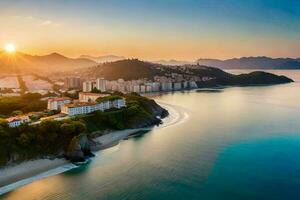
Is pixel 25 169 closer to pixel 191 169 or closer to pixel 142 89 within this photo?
pixel 191 169

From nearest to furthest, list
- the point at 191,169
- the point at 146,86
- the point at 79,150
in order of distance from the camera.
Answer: the point at 191,169
the point at 79,150
the point at 146,86

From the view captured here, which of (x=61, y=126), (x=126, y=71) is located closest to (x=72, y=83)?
(x=126, y=71)

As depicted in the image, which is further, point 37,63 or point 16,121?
point 37,63

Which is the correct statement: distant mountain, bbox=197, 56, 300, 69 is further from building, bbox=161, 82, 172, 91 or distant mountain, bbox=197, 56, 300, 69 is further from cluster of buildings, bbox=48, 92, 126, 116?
cluster of buildings, bbox=48, 92, 126, 116

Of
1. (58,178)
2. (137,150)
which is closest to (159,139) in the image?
(137,150)

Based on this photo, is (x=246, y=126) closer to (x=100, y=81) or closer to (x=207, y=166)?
(x=207, y=166)

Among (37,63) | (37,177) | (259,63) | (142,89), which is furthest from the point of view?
(259,63)

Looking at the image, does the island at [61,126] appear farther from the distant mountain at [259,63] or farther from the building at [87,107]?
the distant mountain at [259,63]

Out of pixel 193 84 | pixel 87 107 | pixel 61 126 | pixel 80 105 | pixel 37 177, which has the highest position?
pixel 193 84
